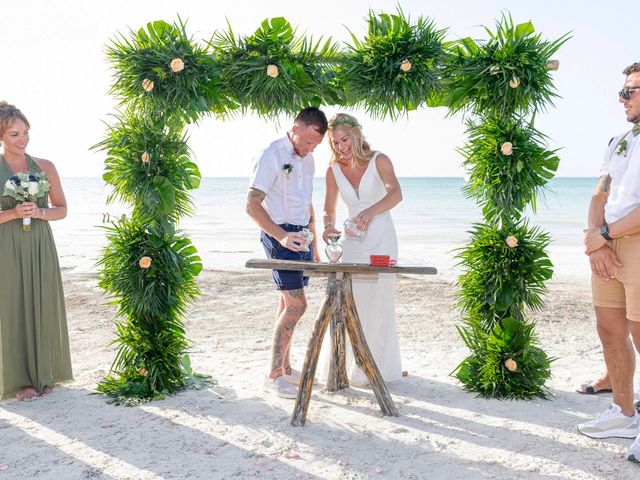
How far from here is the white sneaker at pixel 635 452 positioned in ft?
12.2

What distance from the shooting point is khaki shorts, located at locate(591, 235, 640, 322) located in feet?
12.7

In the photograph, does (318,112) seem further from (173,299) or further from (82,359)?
(82,359)

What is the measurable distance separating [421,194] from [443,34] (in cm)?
3581

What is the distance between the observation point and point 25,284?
502 cm

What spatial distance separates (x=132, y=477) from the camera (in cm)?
360

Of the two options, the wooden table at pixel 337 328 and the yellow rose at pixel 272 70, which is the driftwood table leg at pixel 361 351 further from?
Answer: the yellow rose at pixel 272 70

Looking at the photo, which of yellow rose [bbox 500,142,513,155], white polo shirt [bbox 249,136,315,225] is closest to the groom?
white polo shirt [bbox 249,136,315,225]

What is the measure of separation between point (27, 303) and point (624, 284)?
4.31m

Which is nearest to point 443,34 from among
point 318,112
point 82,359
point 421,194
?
point 318,112

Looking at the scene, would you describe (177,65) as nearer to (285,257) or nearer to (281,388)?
(285,257)

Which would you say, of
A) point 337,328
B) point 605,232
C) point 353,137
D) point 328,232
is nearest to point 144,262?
point 328,232

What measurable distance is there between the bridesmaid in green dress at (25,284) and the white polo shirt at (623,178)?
159 inches

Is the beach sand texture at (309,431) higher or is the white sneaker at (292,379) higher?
the white sneaker at (292,379)

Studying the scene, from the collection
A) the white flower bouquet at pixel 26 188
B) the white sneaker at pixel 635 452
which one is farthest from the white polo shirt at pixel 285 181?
the white sneaker at pixel 635 452
